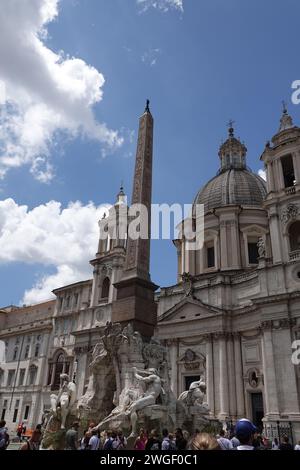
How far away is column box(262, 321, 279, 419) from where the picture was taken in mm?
24656

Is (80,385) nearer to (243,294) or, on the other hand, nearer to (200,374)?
(200,374)

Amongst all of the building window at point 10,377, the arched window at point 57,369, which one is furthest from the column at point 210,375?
the building window at point 10,377

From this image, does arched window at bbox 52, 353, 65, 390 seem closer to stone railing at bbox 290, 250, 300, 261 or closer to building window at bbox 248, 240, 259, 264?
building window at bbox 248, 240, 259, 264

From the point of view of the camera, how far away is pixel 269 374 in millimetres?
25609

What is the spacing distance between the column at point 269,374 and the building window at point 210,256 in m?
11.7

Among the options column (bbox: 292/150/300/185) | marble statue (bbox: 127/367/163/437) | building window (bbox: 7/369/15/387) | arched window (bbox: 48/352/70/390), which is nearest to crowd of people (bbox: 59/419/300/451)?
marble statue (bbox: 127/367/163/437)

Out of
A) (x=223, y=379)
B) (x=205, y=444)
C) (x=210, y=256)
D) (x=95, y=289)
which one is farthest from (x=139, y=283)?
Result: (x=95, y=289)

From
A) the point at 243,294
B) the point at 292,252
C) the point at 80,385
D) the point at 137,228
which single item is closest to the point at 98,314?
the point at 80,385

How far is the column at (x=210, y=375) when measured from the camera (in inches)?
1117

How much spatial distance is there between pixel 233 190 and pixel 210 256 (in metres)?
7.45

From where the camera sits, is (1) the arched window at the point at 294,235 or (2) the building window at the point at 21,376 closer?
(1) the arched window at the point at 294,235

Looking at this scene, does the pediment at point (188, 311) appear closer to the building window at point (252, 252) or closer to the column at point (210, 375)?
the column at point (210, 375)

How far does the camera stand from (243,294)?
31.1 m
